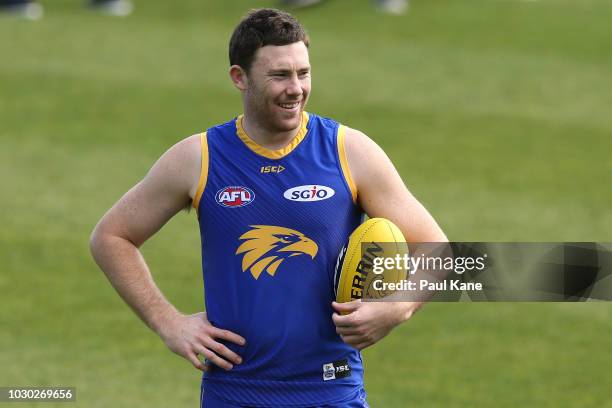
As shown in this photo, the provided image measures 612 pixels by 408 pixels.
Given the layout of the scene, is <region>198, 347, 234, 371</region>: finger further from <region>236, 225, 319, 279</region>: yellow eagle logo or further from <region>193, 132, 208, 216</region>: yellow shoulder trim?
<region>193, 132, 208, 216</region>: yellow shoulder trim

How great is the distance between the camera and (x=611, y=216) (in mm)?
12547

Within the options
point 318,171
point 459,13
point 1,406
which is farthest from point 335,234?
point 459,13

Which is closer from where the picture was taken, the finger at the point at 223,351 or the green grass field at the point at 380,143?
the finger at the point at 223,351

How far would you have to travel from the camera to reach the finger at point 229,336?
559 cm

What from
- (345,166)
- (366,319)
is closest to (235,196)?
(345,166)

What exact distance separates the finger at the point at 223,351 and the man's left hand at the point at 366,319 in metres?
0.50

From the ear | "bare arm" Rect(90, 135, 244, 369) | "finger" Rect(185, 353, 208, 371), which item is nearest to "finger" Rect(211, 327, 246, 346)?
"bare arm" Rect(90, 135, 244, 369)

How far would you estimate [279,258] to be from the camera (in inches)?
219

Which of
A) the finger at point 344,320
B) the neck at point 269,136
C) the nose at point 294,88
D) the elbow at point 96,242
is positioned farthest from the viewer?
the elbow at point 96,242

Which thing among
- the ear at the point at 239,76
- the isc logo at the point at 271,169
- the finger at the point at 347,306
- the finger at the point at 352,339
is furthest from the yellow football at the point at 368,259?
the ear at the point at 239,76

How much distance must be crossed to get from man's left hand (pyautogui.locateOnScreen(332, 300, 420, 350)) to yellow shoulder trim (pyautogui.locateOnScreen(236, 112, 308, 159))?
72 cm

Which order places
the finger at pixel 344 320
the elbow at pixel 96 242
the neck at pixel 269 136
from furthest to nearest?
1. the elbow at pixel 96 242
2. the neck at pixel 269 136
3. the finger at pixel 344 320

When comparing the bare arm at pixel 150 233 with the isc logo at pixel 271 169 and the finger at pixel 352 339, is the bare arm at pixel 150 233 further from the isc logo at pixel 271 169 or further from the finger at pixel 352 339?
the finger at pixel 352 339

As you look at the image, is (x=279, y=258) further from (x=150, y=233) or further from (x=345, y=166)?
(x=150, y=233)
